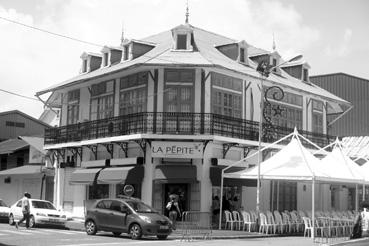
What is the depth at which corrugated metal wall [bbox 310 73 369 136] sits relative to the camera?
48.9 m

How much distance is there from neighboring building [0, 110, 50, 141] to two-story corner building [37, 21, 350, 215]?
1840cm

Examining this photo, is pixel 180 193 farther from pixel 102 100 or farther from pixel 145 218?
pixel 102 100

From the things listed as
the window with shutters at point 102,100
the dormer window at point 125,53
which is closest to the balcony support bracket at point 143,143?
the window with shutters at point 102,100

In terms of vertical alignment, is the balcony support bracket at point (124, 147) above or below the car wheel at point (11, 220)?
above

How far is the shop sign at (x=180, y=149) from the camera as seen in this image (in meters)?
26.5

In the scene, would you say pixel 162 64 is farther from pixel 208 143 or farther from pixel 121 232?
pixel 121 232

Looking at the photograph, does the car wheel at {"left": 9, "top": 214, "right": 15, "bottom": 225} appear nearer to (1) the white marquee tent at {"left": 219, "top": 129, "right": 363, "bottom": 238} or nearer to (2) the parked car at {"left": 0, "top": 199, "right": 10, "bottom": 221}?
(2) the parked car at {"left": 0, "top": 199, "right": 10, "bottom": 221}

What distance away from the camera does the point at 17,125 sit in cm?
5150

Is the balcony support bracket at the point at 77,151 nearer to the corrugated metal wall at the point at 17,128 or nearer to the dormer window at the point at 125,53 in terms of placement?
the dormer window at the point at 125,53

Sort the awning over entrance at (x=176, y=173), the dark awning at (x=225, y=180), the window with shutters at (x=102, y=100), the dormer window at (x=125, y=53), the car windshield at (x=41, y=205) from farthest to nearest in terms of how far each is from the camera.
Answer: the window with shutters at (x=102, y=100) → the dormer window at (x=125, y=53) → the dark awning at (x=225, y=180) → the awning over entrance at (x=176, y=173) → the car windshield at (x=41, y=205)

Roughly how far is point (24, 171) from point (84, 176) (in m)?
10.7

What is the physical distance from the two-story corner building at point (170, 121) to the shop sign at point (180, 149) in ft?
0.15

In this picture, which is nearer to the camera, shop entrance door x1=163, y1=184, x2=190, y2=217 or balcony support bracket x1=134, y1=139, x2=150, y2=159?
balcony support bracket x1=134, y1=139, x2=150, y2=159

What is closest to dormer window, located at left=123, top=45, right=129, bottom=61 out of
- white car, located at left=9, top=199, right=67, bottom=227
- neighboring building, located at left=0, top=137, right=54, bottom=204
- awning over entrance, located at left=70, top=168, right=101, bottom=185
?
awning over entrance, located at left=70, top=168, right=101, bottom=185
